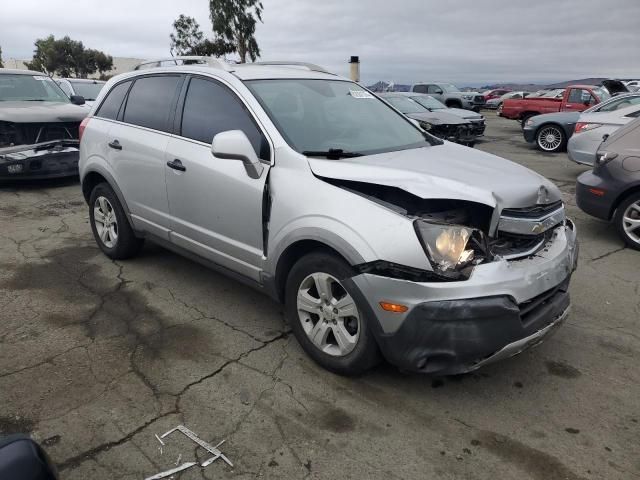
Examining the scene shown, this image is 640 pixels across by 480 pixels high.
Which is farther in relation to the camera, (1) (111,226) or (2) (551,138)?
(2) (551,138)

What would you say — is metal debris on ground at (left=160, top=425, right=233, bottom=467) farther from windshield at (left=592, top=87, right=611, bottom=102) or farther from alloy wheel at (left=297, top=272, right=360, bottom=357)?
windshield at (left=592, top=87, right=611, bottom=102)

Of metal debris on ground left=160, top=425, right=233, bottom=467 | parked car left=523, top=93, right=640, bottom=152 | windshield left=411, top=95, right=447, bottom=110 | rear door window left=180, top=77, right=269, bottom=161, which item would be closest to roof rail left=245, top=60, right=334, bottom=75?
rear door window left=180, top=77, right=269, bottom=161

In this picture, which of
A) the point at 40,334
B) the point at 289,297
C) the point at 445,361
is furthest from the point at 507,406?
the point at 40,334

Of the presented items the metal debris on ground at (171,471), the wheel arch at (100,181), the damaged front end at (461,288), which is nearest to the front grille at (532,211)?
the damaged front end at (461,288)

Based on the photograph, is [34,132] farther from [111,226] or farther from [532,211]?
[532,211]

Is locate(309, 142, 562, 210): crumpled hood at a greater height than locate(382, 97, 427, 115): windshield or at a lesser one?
lesser

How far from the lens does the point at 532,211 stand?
9.70ft

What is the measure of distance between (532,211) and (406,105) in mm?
10557

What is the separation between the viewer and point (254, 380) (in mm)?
3143

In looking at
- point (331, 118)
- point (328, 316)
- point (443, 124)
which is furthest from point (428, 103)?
point (328, 316)

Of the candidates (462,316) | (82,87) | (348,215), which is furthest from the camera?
(82,87)

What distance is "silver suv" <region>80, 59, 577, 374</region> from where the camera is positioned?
2621 millimetres

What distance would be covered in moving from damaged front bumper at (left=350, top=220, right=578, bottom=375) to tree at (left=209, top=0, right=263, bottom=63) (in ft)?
116

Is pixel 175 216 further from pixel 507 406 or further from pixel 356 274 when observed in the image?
pixel 507 406
